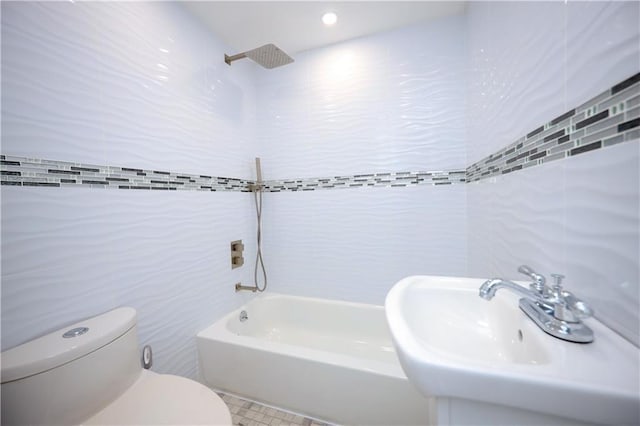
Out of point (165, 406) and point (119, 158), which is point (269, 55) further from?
point (165, 406)

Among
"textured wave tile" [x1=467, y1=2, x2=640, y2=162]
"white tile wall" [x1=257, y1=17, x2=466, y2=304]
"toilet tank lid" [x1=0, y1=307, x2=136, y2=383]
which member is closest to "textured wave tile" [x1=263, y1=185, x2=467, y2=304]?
"white tile wall" [x1=257, y1=17, x2=466, y2=304]

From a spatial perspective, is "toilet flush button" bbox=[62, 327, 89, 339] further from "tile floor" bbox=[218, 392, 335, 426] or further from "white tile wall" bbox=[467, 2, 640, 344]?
"white tile wall" bbox=[467, 2, 640, 344]

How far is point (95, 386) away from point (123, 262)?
0.50 meters

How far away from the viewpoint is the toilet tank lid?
2.41 ft

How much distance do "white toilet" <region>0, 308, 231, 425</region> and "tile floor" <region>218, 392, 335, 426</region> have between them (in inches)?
19.2

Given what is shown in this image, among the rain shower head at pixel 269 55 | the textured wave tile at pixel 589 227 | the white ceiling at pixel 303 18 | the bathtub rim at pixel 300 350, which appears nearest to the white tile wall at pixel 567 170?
the textured wave tile at pixel 589 227

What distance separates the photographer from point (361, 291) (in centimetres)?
195

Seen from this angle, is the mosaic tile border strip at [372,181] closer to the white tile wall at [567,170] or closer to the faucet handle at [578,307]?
the white tile wall at [567,170]

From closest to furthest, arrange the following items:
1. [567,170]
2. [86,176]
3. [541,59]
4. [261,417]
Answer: [567,170]
[541,59]
[86,176]
[261,417]

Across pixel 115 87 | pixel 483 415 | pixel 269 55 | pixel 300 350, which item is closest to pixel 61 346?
pixel 300 350

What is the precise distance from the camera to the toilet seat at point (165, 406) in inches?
33.4

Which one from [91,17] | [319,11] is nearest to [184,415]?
[91,17]

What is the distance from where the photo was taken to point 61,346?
2.71 feet

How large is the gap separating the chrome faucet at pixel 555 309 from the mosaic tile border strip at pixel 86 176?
1524 mm
